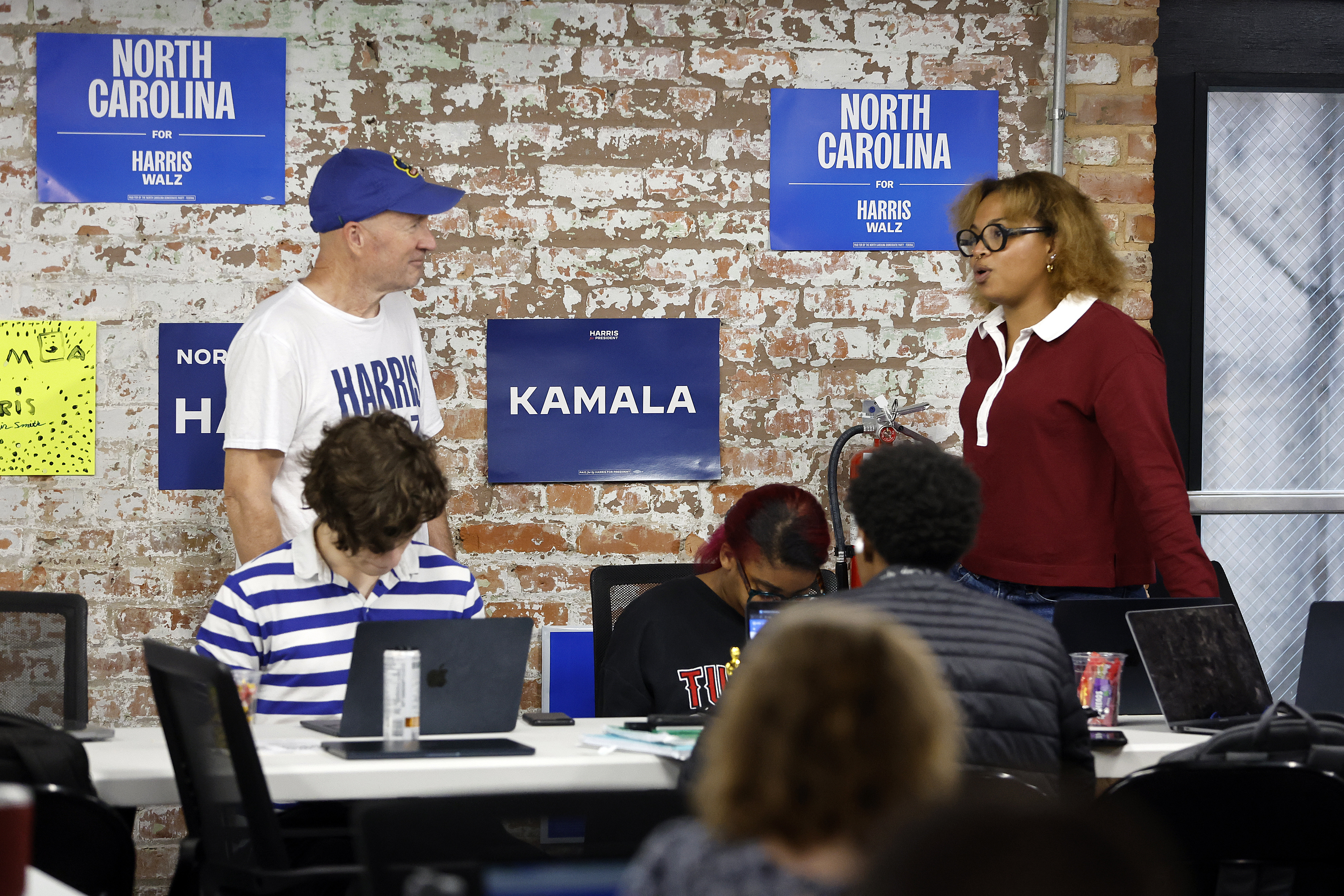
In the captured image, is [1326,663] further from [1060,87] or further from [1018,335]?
[1060,87]

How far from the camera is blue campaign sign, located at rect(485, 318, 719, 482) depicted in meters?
3.69

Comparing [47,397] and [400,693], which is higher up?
[47,397]

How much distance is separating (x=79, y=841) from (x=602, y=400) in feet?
6.98

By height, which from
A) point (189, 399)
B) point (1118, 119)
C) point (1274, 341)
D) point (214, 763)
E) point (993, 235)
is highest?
point (1118, 119)

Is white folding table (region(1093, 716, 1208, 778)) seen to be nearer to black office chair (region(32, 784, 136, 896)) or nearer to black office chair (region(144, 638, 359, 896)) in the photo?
black office chair (region(144, 638, 359, 896))

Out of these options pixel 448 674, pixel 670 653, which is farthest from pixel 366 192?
pixel 448 674

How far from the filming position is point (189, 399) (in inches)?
141

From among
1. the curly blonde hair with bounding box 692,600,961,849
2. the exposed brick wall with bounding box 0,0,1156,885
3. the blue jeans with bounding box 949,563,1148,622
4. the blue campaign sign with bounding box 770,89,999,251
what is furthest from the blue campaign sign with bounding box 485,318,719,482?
the curly blonde hair with bounding box 692,600,961,849

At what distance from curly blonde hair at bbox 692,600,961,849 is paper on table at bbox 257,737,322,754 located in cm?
128

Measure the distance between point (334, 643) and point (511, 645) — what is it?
42cm

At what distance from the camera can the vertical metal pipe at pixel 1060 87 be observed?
3.77 metres

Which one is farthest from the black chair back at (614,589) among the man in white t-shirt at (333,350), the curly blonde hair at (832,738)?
the curly blonde hair at (832,738)

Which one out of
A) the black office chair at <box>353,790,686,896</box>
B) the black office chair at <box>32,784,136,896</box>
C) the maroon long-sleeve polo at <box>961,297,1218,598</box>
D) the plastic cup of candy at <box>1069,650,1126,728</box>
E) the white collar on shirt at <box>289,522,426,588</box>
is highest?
the maroon long-sleeve polo at <box>961,297,1218,598</box>

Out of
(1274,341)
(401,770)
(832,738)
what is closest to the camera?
(832,738)
